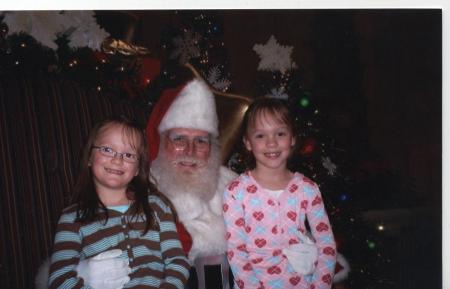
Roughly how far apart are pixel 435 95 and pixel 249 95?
0.90 m

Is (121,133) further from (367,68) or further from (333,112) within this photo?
(367,68)

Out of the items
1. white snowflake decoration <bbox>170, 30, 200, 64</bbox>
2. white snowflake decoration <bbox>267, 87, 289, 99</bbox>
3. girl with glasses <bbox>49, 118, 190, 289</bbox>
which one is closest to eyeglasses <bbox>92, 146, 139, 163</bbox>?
girl with glasses <bbox>49, 118, 190, 289</bbox>

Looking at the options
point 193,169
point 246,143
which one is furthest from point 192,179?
point 246,143

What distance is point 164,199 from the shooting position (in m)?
1.86

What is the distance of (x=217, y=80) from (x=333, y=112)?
0.54m

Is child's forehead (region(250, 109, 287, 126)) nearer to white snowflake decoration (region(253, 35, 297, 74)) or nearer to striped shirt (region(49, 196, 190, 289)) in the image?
white snowflake decoration (region(253, 35, 297, 74))

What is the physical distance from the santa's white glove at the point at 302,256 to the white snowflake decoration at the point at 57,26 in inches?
44.7

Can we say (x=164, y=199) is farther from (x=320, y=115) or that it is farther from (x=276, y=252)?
(x=320, y=115)

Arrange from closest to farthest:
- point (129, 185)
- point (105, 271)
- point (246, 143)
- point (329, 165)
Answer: point (105, 271), point (129, 185), point (246, 143), point (329, 165)

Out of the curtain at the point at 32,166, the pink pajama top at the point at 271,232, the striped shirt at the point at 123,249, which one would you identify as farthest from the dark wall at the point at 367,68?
the striped shirt at the point at 123,249

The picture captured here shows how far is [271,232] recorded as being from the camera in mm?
1830

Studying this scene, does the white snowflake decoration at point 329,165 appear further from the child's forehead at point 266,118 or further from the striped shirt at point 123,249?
the striped shirt at point 123,249
